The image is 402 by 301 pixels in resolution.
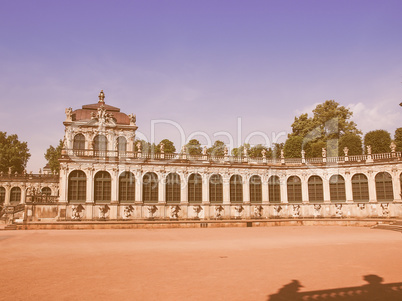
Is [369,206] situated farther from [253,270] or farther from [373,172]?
[253,270]

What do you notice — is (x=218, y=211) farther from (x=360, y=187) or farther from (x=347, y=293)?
(x=347, y=293)

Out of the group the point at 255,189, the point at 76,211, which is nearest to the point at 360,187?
the point at 255,189

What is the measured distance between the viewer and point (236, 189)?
142 feet

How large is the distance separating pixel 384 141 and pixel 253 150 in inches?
1279

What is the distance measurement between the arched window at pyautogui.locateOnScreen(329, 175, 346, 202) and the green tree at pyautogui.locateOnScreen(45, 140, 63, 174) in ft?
165

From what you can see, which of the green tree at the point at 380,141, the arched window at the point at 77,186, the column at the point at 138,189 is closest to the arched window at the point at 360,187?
the green tree at the point at 380,141

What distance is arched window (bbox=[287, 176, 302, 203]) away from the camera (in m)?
45.3

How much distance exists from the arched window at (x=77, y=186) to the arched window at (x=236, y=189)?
18224 millimetres

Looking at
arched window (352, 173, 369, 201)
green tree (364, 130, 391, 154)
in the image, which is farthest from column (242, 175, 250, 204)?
green tree (364, 130, 391, 154)

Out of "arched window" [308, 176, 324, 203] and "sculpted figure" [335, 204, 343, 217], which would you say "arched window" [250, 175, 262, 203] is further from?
"sculpted figure" [335, 204, 343, 217]

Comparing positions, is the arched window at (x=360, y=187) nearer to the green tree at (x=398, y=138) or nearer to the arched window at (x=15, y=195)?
the green tree at (x=398, y=138)

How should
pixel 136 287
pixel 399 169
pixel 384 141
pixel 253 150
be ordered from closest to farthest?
pixel 136 287, pixel 399 169, pixel 384 141, pixel 253 150

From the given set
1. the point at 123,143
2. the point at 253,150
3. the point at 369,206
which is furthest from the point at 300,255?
the point at 253,150

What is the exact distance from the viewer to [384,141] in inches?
1793
